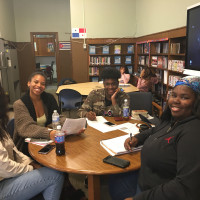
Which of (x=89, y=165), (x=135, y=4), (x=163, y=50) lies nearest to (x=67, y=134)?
(x=89, y=165)

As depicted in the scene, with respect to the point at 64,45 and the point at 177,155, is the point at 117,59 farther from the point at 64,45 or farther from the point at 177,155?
the point at 177,155

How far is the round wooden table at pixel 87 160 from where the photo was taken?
1284mm

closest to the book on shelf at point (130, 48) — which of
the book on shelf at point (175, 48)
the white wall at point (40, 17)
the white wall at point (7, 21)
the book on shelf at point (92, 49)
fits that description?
the book on shelf at point (92, 49)

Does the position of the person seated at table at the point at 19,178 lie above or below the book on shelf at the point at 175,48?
below

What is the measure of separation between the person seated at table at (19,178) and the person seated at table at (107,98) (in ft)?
3.29

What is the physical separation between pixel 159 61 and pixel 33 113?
374 cm

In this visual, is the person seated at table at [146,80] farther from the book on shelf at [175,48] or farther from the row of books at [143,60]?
the row of books at [143,60]

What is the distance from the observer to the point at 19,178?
139 centimetres

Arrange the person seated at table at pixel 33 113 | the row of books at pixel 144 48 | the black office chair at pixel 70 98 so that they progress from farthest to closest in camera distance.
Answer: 1. the row of books at pixel 144 48
2. the black office chair at pixel 70 98
3. the person seated at table at pixel 33 113

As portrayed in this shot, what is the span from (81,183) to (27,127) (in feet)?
3.43

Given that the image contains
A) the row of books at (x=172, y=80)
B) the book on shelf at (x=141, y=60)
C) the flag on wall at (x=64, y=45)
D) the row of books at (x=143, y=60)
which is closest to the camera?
the row of books at (x=172, y=80)

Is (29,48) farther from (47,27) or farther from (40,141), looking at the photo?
(40,141)

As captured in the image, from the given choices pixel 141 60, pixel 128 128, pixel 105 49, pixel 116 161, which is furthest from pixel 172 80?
pixel 116 161

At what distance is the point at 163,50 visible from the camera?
480cm
